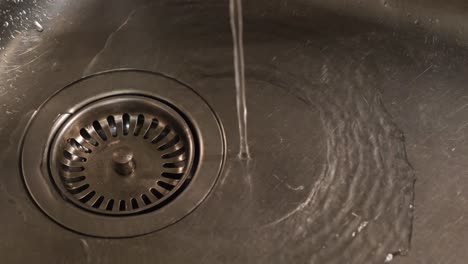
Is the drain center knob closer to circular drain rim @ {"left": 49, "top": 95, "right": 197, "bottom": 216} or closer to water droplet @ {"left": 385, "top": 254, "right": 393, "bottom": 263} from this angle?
circular drain rim @ {"left": 49, "top": 95, "right": 197, "bottom": 216}

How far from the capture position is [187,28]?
0.81 m

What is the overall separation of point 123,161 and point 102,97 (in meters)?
0.10

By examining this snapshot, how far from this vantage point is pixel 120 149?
28.6 inches

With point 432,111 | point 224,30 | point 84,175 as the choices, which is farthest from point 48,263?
point 432,111

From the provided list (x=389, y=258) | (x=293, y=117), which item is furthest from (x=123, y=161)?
(x=389, y=258)

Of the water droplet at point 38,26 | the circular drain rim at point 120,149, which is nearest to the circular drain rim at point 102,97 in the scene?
the circular drain rim at point 120,149

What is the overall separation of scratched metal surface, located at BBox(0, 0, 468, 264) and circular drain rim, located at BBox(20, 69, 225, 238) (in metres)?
0.01

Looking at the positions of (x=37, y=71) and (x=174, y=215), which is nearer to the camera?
(x=174, y=215)

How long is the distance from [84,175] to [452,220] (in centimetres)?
46

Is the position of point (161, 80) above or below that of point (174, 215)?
above

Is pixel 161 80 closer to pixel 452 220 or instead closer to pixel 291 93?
pixel 291 93

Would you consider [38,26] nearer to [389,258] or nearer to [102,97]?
[102,97]

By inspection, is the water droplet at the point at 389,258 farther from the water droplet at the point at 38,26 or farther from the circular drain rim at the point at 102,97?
the water droplet at the point at 38,26

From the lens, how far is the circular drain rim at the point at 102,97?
2.14ft
